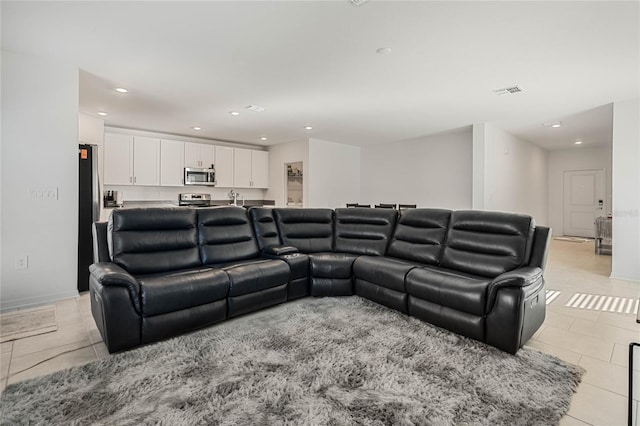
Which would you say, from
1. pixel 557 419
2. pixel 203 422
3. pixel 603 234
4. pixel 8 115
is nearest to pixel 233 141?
pixel 8 115

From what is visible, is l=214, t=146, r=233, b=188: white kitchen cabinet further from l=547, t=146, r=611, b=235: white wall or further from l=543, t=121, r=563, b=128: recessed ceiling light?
l=547, t=146, r=611, b=235: white wall

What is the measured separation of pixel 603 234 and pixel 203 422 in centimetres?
804

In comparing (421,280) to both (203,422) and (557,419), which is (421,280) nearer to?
(557,419)

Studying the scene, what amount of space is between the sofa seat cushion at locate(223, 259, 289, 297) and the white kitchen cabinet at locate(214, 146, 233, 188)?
4.59 m

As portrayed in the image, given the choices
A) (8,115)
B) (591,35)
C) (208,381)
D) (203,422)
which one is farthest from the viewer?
(8,115)

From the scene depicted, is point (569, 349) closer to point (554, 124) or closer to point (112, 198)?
point (554, 124)

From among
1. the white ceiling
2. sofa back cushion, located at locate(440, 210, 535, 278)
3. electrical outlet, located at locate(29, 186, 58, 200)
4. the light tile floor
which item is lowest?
the light tile floor

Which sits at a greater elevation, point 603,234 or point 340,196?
point 340,196

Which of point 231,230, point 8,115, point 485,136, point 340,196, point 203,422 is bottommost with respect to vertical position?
point 203,422

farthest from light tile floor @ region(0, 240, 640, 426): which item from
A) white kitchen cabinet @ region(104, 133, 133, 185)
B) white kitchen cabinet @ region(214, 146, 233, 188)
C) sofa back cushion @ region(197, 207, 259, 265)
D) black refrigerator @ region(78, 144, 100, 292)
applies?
white kitchen cabinet @ region(214, 146, 233, 188)

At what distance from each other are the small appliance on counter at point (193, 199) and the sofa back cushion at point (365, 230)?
4.14 m

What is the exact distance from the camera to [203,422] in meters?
1.53

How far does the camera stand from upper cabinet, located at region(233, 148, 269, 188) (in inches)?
295

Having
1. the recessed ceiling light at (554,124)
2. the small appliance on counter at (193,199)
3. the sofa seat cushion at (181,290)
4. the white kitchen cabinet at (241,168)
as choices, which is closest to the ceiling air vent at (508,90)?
the recessed ceiling light at (554,124)
